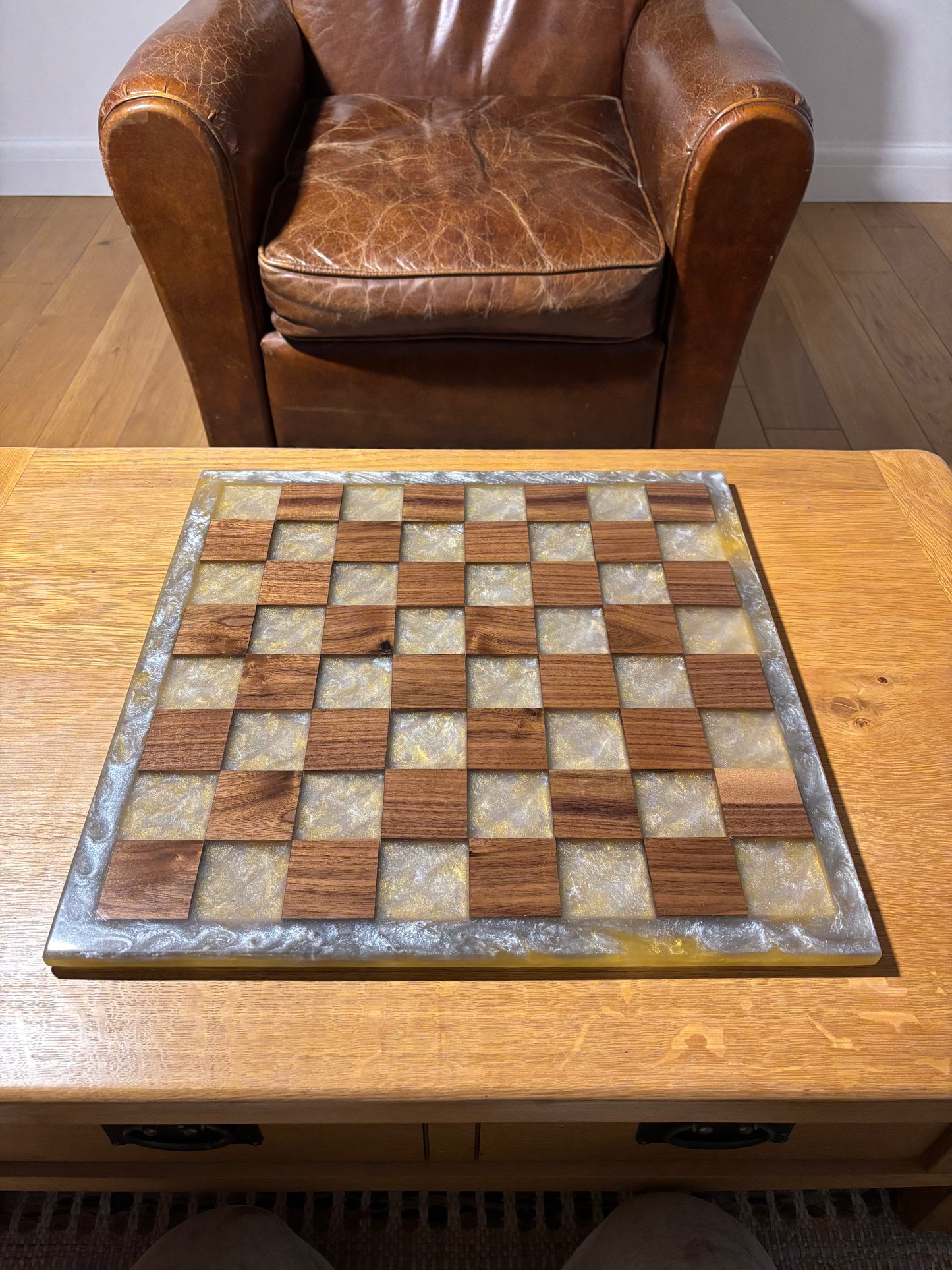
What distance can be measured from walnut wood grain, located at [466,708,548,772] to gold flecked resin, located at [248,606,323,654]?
0.16 metres

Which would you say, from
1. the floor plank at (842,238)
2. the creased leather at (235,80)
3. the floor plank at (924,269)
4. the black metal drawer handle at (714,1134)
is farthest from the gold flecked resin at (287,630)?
the floor plank at (842,238)

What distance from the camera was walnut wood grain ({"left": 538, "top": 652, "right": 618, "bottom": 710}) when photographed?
2.46 ft

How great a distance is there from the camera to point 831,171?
242cm

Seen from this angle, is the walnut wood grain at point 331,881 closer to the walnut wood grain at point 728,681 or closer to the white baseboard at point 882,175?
the walnut wood grain at point 728,681

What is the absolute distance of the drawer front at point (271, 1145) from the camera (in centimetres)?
70

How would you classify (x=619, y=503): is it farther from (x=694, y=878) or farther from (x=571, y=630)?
(x=694, y=878)

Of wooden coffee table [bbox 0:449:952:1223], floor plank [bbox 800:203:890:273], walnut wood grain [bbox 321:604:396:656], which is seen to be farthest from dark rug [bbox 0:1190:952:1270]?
floor plank [bbox 800:203:890:273]

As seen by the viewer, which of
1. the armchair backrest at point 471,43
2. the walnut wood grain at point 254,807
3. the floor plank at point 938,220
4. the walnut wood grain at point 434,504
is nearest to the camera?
the walnut wood grain at point 254,807

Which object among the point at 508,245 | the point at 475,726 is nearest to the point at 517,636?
the point at 475,726

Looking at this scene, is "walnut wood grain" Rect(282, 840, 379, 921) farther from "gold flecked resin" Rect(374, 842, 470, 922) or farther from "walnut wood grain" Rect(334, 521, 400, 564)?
"walnut wood grain" Rect(334, 521, 400, 564)

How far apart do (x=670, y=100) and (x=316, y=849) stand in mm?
1146

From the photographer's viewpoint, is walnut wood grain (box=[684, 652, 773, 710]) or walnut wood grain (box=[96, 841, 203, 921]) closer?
walnut wood grain (box=[96, 841, 203, 921])

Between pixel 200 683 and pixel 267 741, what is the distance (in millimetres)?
88

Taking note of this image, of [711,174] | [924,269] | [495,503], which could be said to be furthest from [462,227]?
[924,269]
